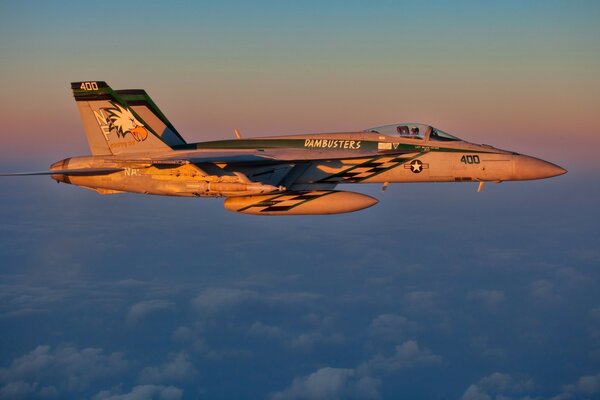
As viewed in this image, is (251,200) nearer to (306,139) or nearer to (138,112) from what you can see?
(306,139)

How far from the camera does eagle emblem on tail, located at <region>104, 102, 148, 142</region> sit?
70.3 feet

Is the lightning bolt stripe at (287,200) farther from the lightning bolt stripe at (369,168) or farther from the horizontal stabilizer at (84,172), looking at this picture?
the horizontal stabilizer at (84,172)

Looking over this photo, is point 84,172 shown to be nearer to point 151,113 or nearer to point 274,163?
point 151,113

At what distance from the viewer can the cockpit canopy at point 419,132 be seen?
20031 mm

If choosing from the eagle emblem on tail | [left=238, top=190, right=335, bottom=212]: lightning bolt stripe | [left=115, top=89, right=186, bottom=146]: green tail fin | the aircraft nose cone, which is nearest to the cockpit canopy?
the aircraft nose cone

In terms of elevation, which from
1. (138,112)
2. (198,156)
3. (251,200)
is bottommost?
(251,200)

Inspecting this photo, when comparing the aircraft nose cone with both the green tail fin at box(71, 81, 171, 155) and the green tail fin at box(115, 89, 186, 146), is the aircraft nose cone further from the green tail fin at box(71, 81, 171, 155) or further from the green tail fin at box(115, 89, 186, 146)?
the green tail fin at box(71, 81, 171, 155)

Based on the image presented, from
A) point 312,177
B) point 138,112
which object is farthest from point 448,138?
point 138,112

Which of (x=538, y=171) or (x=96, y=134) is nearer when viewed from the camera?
(x=538, y=171)

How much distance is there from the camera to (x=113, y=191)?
21.3 meters

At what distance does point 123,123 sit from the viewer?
844 inches

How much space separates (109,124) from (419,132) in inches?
380

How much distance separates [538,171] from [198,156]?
9824 mm

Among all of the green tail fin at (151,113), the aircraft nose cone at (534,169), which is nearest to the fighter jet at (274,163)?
the aircraft nose cone at (534,169)
